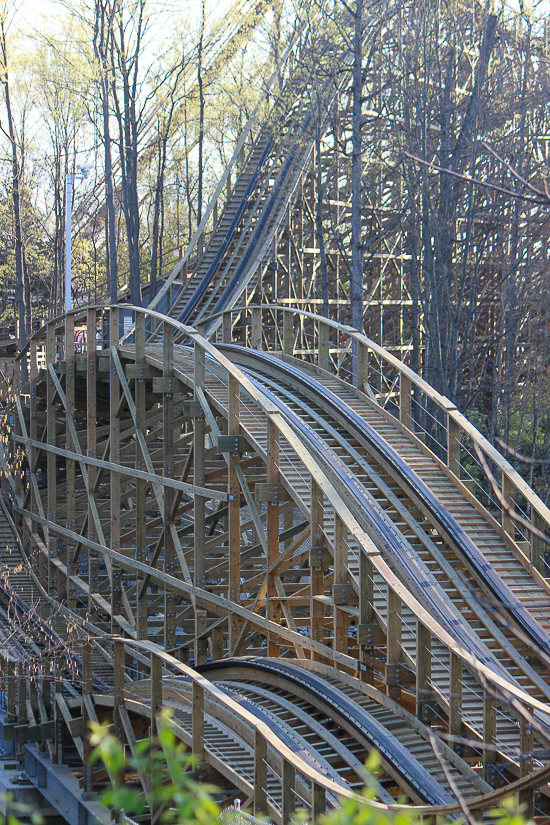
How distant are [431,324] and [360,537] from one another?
9987 millimetres

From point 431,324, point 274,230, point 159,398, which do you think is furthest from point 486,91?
point 159,398

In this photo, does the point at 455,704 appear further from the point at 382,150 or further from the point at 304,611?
the point at 382,150

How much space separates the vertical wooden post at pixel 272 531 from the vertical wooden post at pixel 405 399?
2168mm

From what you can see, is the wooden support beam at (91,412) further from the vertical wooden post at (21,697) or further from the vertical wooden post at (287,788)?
the vertical wooden post at (287,788)

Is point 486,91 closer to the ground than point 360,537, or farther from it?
farther from it

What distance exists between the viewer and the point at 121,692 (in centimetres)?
979

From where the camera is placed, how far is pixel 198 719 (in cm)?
Result: 766

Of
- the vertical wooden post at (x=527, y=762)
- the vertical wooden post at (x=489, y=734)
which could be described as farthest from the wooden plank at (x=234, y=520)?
the vertical wooden post at (x=527, y=762)

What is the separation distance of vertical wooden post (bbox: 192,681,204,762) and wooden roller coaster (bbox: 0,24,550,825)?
0.04 meters

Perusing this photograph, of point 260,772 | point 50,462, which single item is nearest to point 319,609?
point 260,772

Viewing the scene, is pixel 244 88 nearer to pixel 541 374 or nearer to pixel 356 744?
pixel 541 374

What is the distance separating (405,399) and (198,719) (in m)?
5.44

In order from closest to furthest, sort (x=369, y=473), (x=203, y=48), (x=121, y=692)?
(x=121, y=692), (x=369, y=473), (x=203, y=48)

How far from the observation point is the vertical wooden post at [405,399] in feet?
38.2
